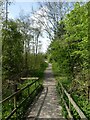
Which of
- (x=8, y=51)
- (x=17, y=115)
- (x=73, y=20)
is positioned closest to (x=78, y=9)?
(x=73, y=20)

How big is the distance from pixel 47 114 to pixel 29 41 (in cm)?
1911

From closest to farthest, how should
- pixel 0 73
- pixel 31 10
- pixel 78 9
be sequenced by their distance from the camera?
pixel 78 9
pixel 0 73
pixel 31 10

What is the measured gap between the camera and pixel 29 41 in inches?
1013

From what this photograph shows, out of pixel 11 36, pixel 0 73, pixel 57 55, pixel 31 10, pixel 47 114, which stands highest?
pixel 31 10

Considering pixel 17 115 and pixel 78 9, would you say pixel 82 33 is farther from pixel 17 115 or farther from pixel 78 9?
pixel 17 115

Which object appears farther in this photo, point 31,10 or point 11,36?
point 31,10

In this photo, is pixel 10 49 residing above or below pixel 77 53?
above

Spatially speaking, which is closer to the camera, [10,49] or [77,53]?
[77,53]

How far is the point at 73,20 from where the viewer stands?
31.2 ft

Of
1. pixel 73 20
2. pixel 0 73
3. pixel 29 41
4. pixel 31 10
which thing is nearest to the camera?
pixel 73 20

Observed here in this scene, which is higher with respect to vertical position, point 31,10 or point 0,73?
point 31,10

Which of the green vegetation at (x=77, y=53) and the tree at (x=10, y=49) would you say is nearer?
the green vegetation at (x=77, y=53)

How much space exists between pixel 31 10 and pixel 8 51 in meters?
15.6

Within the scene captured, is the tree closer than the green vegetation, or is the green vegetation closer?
the green vegetation
